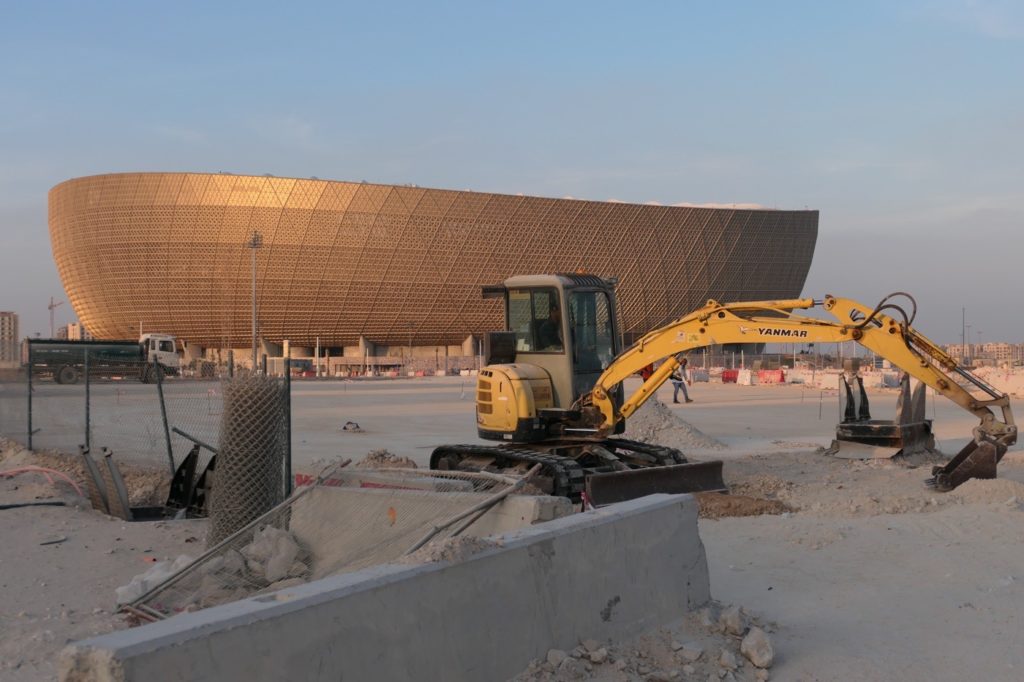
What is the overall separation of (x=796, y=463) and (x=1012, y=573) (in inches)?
354

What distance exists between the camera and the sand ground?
5.40m

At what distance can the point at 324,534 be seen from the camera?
7133mm

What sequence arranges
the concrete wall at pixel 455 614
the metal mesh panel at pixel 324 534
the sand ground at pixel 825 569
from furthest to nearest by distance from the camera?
1. the metal mesh panel at pixel 324 534
2. the sand ground at pixel 825 569
3. the concrete wall at pixel 455 614

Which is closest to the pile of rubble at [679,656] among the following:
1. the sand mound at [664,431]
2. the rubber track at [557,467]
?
the rubber track at [557,467]

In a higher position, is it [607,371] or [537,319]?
[537,319]

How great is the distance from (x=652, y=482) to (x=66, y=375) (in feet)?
42.1

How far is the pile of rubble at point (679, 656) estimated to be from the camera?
15.4 ft

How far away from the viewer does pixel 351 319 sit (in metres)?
98.2

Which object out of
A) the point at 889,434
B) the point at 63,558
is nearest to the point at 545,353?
the point at 63,558

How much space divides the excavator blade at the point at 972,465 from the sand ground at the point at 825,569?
1.00ft

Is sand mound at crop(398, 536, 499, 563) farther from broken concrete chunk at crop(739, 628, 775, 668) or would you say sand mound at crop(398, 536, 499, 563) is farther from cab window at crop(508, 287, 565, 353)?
cab window at crop(508, 287, 565, 353)

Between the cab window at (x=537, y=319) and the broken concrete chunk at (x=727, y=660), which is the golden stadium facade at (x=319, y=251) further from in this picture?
the broken concrete chunk at (x=727, y=660)

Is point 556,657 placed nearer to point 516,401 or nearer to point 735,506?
point 735,506

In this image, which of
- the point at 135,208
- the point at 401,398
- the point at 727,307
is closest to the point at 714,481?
the point at 727,307
